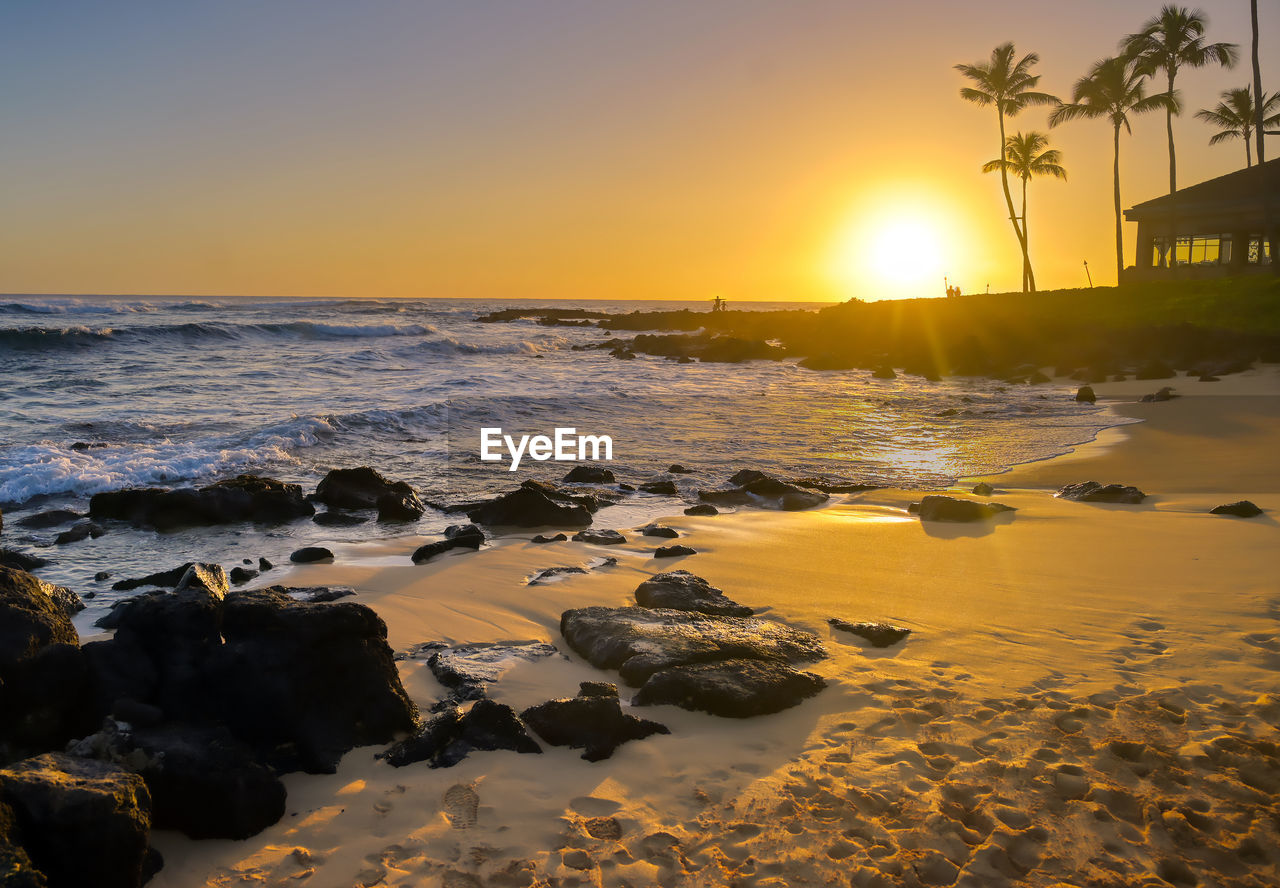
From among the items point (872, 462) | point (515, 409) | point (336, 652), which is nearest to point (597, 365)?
point (515, 409)

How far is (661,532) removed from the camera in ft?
27.5

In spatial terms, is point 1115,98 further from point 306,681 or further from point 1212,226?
point 306,681

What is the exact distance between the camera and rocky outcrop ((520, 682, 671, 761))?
3890 millimetres

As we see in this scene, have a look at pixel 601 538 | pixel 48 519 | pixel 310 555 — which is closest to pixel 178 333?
pixel 48 519

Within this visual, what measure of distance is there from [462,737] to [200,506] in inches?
268

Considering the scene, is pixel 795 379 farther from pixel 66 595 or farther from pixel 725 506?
pixel 66 595

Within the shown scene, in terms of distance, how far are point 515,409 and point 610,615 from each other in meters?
15.3

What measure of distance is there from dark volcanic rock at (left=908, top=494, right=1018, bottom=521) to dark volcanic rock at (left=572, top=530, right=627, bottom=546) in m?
3.40

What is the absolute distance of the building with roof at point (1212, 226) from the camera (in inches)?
1331

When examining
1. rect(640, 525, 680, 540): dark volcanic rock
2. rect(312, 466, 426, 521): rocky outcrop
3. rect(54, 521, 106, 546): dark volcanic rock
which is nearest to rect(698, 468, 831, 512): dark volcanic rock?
rect(640, 525, 680, 540): dark volcanic rock

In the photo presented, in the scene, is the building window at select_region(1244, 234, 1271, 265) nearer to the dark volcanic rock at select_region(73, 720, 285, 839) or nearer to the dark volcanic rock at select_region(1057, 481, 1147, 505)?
the dark volcanic rock at select_region(1057, 481, 1147, 505)

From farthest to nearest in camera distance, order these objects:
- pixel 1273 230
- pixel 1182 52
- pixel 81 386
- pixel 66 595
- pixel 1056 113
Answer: pixel 1056 113 < pixel 1182 52 < pixel 1273 230 < pixel 81 386 < pixel 66 595

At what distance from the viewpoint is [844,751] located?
12.6 ft

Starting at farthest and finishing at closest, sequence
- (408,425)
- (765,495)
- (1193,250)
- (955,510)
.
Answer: (1193,250), (408,425), (765,495), (955,510)
